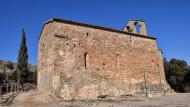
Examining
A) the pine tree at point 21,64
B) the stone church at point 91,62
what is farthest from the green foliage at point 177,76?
the pine tree at point 21,64

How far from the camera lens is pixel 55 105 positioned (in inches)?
636

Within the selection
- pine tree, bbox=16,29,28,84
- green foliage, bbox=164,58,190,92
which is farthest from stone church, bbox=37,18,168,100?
pine tree, bbox=16,29,28,84

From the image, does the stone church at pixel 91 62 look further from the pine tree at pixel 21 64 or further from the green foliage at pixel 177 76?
the pine tree at pixel 21 64

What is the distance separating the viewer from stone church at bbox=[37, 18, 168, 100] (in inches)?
801

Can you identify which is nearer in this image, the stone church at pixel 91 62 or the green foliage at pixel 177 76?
the stone church at pixel 91 62

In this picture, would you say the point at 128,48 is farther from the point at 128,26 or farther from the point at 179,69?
the point at 179,69

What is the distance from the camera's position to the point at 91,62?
22203 millimetres

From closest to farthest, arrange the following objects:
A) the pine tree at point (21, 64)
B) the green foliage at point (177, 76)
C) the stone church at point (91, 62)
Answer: the stone church at point (91, 62) < the pine tree at point (21, 64) < the green foliage at point (177, 76)

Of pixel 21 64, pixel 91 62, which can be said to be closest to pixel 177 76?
pixel 91 62

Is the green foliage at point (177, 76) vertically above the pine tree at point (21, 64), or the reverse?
the pine tree at point (21, 64)

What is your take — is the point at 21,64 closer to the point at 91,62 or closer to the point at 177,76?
the point at 91,62

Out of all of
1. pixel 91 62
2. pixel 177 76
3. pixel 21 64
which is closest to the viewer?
pixel 91 62

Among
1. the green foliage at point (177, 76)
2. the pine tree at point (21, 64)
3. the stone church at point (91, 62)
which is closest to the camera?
the stone church at point (91, 62)

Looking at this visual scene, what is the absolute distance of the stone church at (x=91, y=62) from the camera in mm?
20344
